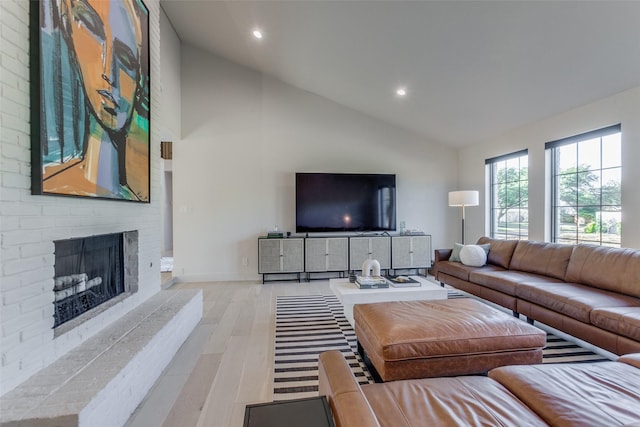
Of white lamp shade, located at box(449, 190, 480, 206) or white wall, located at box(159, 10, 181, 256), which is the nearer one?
white wall, located at box(159, 10, 181, 256)

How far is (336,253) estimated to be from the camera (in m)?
4.83

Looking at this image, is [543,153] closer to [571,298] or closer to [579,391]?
[571,298]

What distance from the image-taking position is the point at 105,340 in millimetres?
1875

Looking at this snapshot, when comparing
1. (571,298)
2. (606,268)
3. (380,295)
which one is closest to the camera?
(571,298)

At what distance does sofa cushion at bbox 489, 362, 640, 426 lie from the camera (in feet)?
3.21

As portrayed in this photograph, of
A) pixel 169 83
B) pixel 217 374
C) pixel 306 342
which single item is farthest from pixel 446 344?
pixel 169 83

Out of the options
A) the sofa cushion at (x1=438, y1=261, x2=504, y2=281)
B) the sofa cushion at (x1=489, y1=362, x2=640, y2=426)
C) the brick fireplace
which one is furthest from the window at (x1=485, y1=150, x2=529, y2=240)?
the brick fireplace

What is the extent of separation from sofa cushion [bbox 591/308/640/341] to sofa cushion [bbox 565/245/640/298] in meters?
0.34

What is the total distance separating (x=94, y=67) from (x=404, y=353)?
272cm

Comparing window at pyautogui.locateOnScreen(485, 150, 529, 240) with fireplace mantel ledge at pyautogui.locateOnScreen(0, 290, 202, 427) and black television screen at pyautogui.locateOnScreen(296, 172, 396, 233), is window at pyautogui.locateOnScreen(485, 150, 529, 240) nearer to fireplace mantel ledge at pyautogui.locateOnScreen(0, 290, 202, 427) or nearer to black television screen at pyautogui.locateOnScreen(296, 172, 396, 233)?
black television screen at pyautogui.locateOnScreen(296, 172, 396, 233)

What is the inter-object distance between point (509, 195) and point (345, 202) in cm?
256

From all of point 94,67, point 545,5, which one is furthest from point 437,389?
point 545,5

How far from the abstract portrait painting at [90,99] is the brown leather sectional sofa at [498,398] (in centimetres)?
180

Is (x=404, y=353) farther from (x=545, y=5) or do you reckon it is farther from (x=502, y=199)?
(x=502, y=199)
